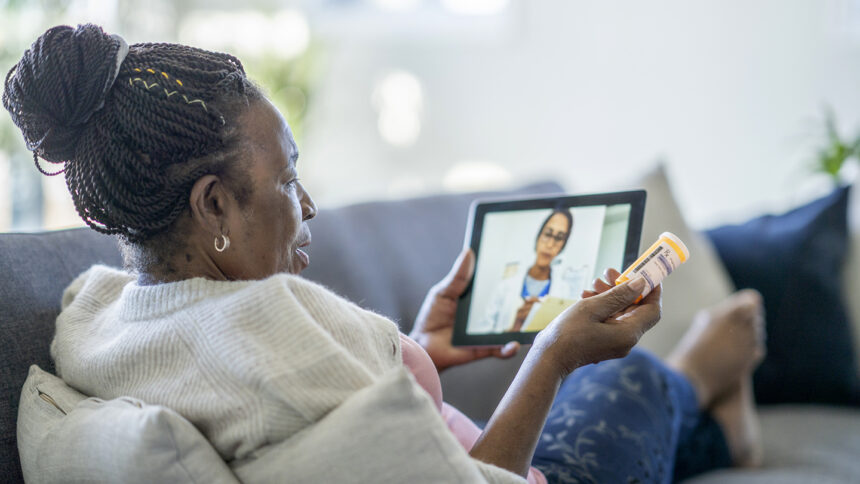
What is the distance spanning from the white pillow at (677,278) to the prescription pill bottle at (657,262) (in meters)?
0.81

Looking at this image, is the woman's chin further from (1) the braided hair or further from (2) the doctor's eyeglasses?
(2) the doctor's eyeglasses

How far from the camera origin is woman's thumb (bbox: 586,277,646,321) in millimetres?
824

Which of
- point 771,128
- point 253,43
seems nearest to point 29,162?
point 253,43

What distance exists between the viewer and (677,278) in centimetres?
176

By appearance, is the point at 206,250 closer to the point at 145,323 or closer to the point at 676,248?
the point at 145,323

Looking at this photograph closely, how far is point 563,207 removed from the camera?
3.59ft

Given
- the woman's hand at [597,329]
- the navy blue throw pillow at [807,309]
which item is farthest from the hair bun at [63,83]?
the navy blue throw pillow at [807,309]

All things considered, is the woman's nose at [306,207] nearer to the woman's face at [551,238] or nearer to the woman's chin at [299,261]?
the woman's chin at [299,261]

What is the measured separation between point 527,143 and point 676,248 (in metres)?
2.77

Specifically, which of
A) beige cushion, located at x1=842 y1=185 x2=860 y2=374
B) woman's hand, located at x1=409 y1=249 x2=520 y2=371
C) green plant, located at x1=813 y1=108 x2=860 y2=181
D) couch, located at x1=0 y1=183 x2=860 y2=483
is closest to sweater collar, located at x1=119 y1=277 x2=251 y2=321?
couch, located at x1=0 y1=183 x2=860 y2=483

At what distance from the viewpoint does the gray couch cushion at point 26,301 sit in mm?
858

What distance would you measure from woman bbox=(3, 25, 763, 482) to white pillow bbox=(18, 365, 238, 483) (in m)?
0.03

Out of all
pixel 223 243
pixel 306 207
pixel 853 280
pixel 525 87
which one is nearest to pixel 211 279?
pixel 223 243

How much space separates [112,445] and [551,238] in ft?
2.13
